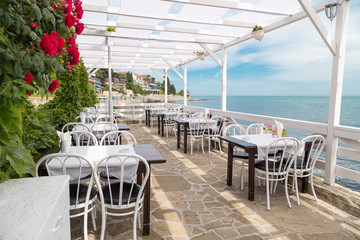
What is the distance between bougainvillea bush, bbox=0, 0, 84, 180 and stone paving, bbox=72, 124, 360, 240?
149 cm

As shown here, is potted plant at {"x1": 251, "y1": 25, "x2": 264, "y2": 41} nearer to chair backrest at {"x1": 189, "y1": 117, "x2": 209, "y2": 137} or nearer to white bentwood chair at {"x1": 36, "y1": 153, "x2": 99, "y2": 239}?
chair backrest at {"x1": 189, "y1": 117, "x2": 209, "y2": 137}

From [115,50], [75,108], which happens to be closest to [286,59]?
[115,50]

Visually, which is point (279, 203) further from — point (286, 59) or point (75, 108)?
point (286, 59)

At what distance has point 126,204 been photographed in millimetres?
2109

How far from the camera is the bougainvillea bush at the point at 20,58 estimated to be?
3.52ft

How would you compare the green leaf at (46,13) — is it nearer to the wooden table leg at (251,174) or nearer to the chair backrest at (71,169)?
the chair backrest at (71,169)

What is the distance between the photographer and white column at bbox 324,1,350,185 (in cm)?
333

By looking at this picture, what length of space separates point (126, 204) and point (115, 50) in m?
7.32

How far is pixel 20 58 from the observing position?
111 centimetres

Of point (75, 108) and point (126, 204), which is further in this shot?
point (75, 108)

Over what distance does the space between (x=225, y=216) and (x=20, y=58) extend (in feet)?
8.38

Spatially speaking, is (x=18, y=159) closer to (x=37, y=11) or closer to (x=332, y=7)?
(x=37, y=11)

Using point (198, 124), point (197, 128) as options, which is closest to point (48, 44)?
point (198, 124)

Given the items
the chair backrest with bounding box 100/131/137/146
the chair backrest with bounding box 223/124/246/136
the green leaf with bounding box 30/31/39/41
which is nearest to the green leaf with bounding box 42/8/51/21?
the green leaf with bounding box 30/31/39/41
